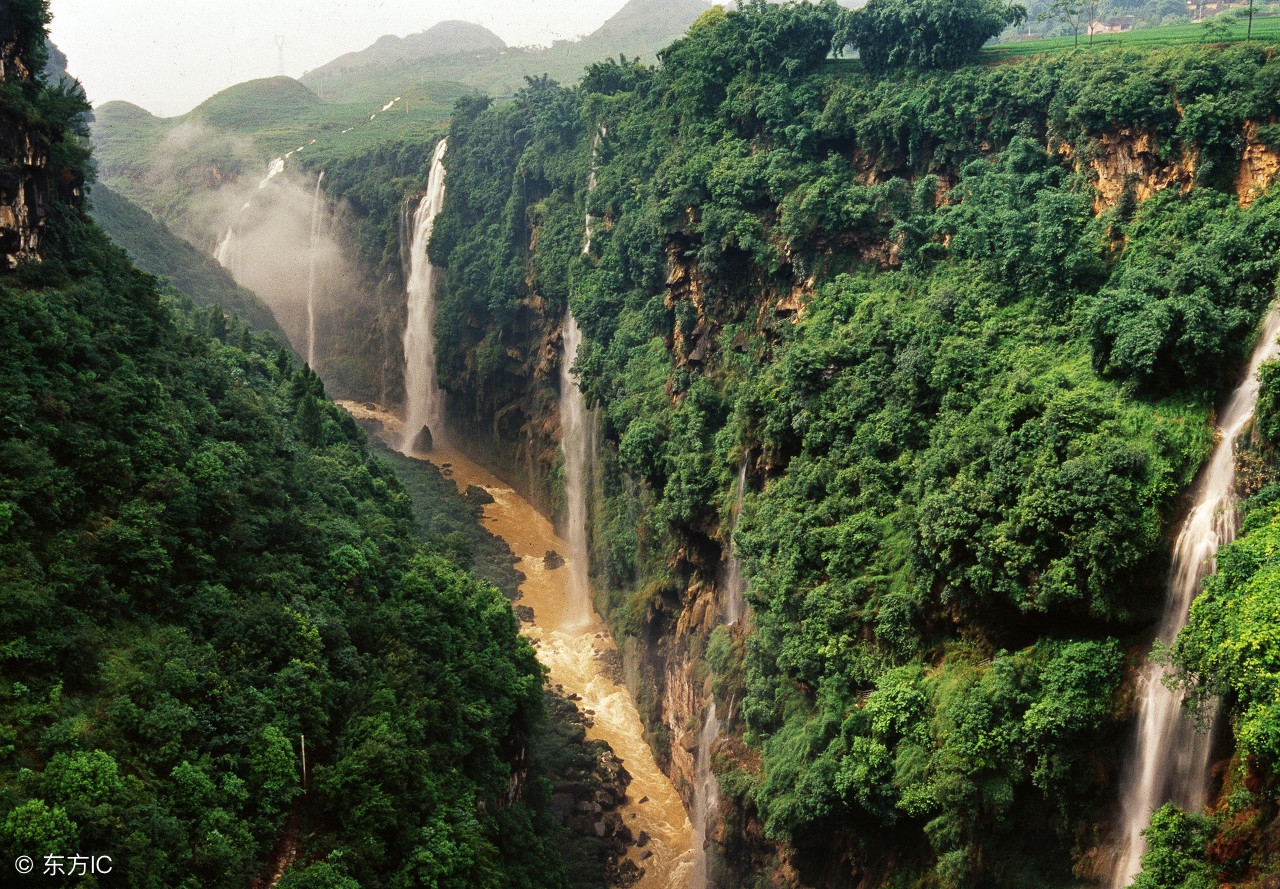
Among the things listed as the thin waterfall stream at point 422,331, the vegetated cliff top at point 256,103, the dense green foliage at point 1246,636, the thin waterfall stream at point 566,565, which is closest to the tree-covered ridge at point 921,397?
the dense green foliage at point 1246,636

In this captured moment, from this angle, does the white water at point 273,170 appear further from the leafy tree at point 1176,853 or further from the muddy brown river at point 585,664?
the leafy tree at point 1176,853

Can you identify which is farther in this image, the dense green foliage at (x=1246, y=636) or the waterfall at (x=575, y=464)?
the waterfall at (x=575, y=464)

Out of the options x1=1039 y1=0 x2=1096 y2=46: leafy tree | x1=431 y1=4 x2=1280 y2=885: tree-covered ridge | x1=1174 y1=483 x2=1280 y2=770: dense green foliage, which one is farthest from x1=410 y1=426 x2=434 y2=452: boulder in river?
x1=1174 y1=483 x2=1280 y2=770: dense green foliage

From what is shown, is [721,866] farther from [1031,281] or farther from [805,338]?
[1031,281]

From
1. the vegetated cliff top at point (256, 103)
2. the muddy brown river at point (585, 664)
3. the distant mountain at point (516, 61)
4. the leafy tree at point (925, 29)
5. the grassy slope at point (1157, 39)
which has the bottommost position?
the muddy brown river at point (585, 664)

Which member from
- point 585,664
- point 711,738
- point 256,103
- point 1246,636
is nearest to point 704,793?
point 711,738

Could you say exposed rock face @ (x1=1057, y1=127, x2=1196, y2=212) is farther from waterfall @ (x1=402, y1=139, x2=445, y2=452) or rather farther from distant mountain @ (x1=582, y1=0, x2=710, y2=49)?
distant mountain @ (x1=582, y1=0, x2=710, y2=49)
